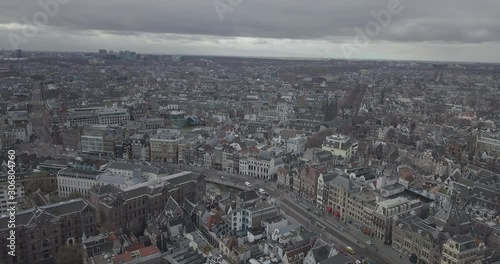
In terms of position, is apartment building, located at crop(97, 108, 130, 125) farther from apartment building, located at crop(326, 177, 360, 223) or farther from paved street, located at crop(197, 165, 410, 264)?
apartment building, located at crop(326, 177, 360, 223)

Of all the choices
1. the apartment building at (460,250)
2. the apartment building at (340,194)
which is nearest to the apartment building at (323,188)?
the apartment building at (340,194)

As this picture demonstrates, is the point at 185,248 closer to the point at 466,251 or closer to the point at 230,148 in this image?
the point at 466,251

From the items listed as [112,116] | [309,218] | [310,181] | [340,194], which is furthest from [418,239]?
[112,116]

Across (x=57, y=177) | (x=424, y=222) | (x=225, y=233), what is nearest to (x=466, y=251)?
(x=424, y=222)

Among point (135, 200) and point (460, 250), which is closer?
point (460, 250)

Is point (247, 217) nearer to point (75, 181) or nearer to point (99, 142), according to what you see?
point (75, 181)

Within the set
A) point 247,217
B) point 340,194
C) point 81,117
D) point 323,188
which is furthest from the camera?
point 81,117
